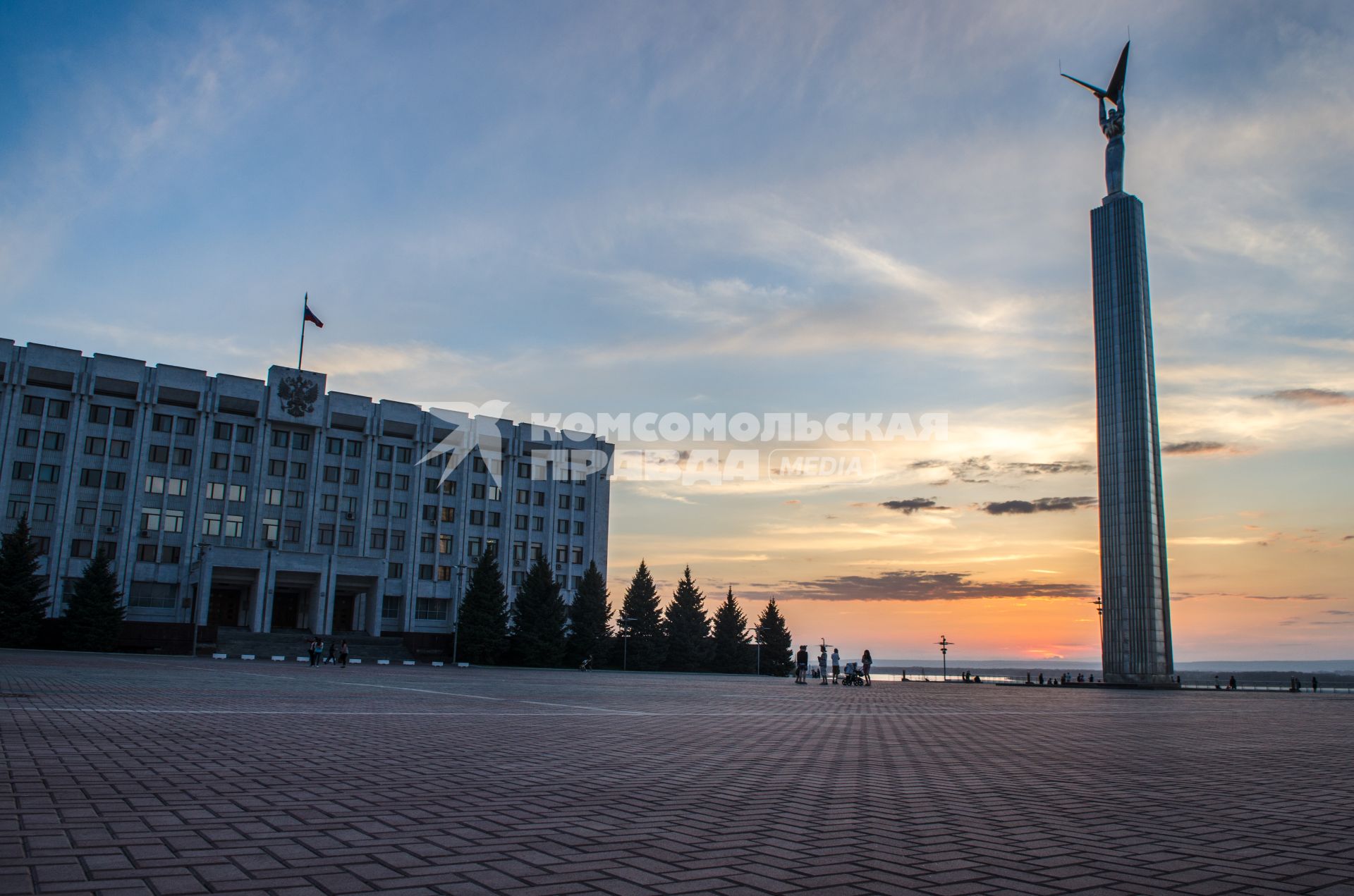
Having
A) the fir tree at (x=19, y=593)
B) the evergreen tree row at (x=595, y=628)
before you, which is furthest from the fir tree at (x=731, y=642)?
the fir tree at (x=19, y=593)

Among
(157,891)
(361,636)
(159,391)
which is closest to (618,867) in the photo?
(157,891)

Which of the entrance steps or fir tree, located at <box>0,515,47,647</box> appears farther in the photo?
the entrance steps

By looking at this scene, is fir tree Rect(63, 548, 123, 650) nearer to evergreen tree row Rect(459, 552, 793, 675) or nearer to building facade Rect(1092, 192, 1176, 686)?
evergreen tree row Rect(459, 552, 793, 675)

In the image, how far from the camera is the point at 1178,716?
18.9 metres

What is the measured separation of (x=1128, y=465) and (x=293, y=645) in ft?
199

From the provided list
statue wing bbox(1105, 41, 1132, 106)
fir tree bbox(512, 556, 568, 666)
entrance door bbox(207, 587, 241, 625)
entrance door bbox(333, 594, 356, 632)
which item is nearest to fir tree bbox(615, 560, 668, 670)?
fir tree bbox(512, 556, 568, 666)

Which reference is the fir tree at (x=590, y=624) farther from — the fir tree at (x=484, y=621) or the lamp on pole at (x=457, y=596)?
the lamp on pole at (x=457, y=596)

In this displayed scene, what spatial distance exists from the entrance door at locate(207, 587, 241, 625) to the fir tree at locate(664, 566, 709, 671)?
3517 cm

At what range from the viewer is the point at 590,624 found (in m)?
67.5

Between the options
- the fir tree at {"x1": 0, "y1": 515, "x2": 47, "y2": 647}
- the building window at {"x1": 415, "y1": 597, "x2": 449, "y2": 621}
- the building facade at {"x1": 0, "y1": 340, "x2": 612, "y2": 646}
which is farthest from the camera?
the building window at {"x1": 415, "y1": 597, "x2": 449, "y2": 621}

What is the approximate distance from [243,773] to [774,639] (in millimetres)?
74485

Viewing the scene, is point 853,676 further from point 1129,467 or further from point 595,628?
point 1129,467

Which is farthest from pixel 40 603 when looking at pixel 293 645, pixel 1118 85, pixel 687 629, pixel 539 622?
pixel 1118 85

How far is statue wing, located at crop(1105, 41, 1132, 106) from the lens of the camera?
76500mm
